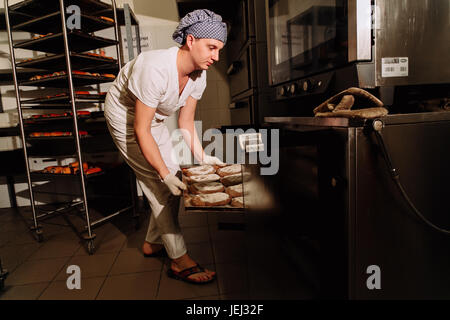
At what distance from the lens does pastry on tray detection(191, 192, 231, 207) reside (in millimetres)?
1443

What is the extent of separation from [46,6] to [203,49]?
1.46 m

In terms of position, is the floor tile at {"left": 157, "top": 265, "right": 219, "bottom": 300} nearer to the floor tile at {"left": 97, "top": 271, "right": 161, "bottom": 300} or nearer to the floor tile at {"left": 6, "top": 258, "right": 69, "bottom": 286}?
the floor tile at {"left": 97, "top": 271, "right": 161, "bottom": 300}

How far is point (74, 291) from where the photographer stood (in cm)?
137

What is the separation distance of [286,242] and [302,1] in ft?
2.74

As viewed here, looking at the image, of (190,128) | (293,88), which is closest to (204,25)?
A: (293,88)

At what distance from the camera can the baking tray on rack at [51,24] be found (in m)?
1.74

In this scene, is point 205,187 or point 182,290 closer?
point 182,290

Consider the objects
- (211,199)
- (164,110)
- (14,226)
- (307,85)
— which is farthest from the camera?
(14,226)

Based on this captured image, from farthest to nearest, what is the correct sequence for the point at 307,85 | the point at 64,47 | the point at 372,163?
the point at 64,47 → the point at 307,85 → the point at 372,163

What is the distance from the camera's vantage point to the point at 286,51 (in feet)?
3.88

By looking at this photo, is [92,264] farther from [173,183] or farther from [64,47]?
[64,47]

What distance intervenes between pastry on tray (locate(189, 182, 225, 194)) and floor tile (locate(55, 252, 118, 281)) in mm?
642

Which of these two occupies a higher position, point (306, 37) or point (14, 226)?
point (306, 37)
